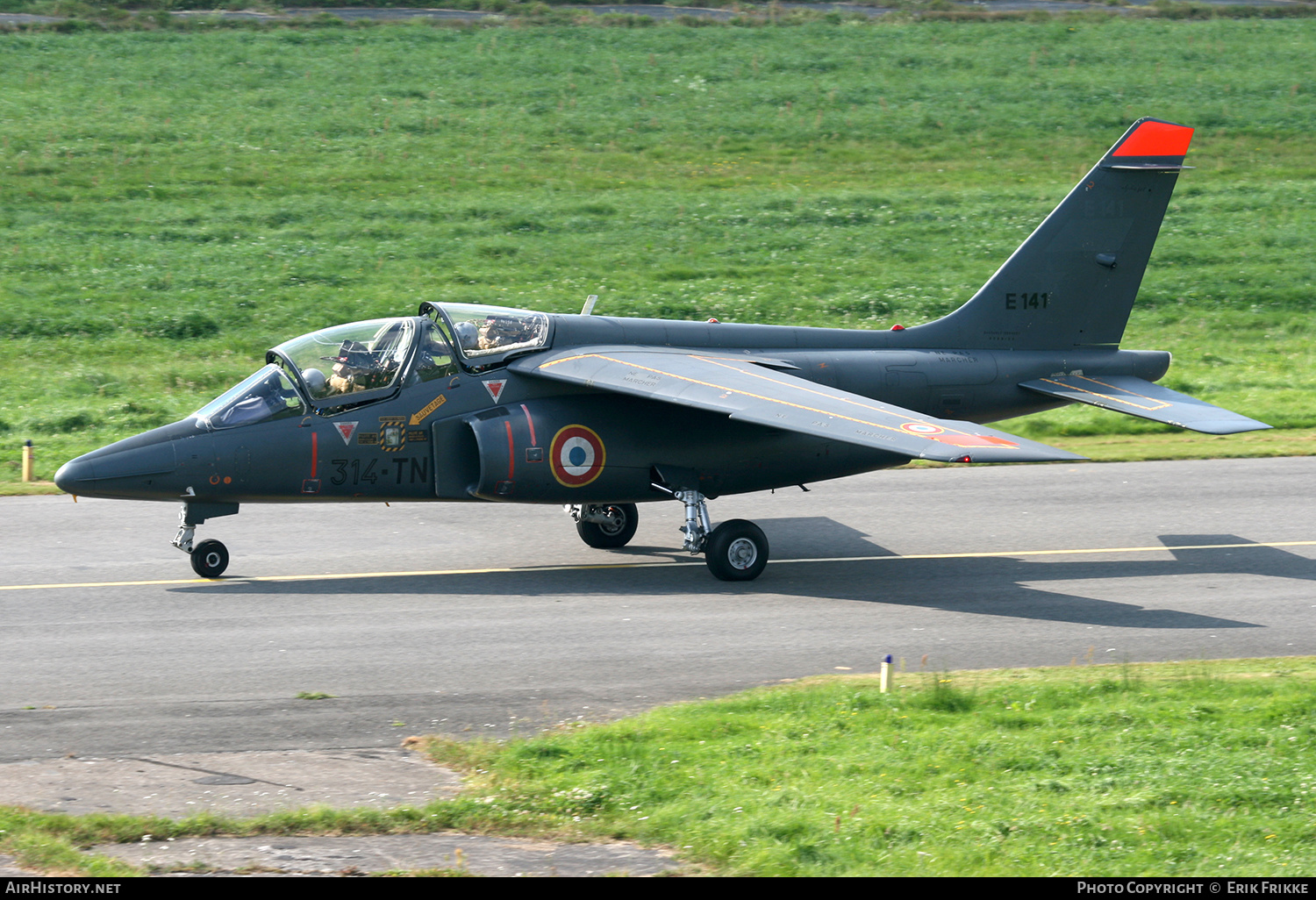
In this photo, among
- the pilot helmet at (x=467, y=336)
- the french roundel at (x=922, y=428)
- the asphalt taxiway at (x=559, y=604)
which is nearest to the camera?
the asphalt taxiway at (x=559, y=604)

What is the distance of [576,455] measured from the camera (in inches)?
611

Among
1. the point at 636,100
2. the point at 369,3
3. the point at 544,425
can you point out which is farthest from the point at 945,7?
the point at 544,425

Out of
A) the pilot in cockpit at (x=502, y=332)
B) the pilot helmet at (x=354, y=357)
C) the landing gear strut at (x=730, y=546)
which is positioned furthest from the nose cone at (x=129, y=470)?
the landing gear strut at (x=730, y=546)

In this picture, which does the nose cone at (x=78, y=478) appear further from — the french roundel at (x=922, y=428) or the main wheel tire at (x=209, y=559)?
the french roundel at (x=922, y=428)

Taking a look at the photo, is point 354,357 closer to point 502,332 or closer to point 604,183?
point 502,332

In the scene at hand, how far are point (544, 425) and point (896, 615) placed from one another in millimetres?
4560

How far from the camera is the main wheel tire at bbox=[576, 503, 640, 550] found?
675 inches

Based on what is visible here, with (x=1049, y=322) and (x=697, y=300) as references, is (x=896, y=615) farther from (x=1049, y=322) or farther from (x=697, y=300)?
(x=697, y=300)

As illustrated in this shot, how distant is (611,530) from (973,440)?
225 inches

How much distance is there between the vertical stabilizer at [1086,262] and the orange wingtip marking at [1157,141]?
0.01 m

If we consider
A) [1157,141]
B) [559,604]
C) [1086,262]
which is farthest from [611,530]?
[1157,141]

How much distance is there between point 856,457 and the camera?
647 inches

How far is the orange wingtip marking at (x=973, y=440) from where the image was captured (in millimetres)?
12727

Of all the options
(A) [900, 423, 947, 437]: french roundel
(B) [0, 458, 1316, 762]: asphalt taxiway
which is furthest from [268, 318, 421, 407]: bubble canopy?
(A) [900, 423, 947, 437]: french roundel
